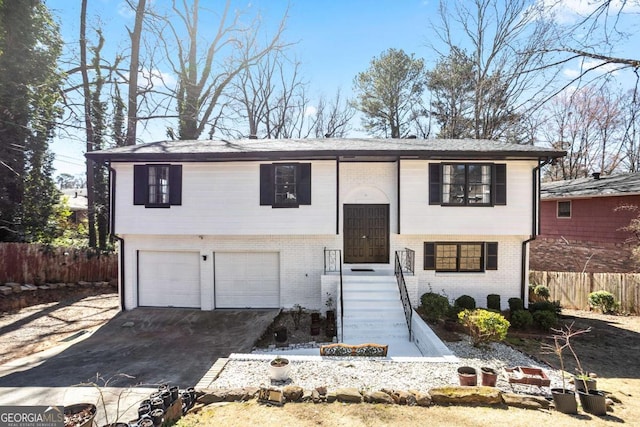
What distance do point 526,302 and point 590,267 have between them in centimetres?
740

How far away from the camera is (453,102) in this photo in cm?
2266

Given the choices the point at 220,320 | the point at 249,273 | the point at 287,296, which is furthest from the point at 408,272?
the point at 220,320

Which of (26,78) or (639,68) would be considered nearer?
(639,68)

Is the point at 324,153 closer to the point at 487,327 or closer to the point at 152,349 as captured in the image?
the point at 487,327

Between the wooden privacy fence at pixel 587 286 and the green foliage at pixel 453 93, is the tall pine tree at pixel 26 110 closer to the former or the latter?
the green foliage at pixel 453 93

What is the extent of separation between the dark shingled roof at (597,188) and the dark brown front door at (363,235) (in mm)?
11973

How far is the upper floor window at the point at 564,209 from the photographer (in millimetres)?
17141

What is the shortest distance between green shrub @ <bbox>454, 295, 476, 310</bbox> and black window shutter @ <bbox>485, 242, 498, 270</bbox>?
150 centimetres

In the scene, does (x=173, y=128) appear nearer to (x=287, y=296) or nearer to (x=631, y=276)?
(x=287, y=296)

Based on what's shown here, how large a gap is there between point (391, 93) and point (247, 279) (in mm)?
19163

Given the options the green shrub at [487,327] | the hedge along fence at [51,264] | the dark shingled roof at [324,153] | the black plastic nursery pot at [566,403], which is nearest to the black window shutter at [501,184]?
the dark shingled roof at [324,153]

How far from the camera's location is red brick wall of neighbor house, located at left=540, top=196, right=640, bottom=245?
46.3 ft

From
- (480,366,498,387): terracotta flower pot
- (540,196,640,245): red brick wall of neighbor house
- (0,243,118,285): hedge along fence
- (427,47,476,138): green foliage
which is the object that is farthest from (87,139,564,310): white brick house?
(427,47,476,138): green foliage

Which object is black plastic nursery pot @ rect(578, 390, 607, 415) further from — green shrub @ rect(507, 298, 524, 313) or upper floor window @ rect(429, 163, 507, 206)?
upper floor window @ rect(429, 163, 507, 206)
